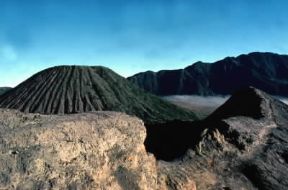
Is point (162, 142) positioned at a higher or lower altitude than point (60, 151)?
lower

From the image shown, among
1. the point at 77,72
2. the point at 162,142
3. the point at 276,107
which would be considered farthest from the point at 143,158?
the point at 77,72

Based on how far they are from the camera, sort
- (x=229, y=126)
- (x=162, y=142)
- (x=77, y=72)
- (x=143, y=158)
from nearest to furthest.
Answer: (x=143, y=158) → (x=229, y=126) → (x=162, y=142) → (x=77, y=72)

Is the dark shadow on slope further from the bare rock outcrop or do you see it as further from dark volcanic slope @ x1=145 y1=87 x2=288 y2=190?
the bare rock outcrop

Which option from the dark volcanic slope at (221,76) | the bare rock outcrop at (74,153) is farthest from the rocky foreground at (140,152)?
the dark volcanic slope at (221,76)

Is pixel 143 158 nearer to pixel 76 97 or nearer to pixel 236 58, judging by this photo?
pixel 76 97

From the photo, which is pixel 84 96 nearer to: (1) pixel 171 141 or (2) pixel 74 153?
(1) pixel 171 141

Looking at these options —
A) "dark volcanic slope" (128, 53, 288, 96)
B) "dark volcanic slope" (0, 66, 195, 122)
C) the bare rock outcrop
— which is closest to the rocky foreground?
the bare rock outcrop
